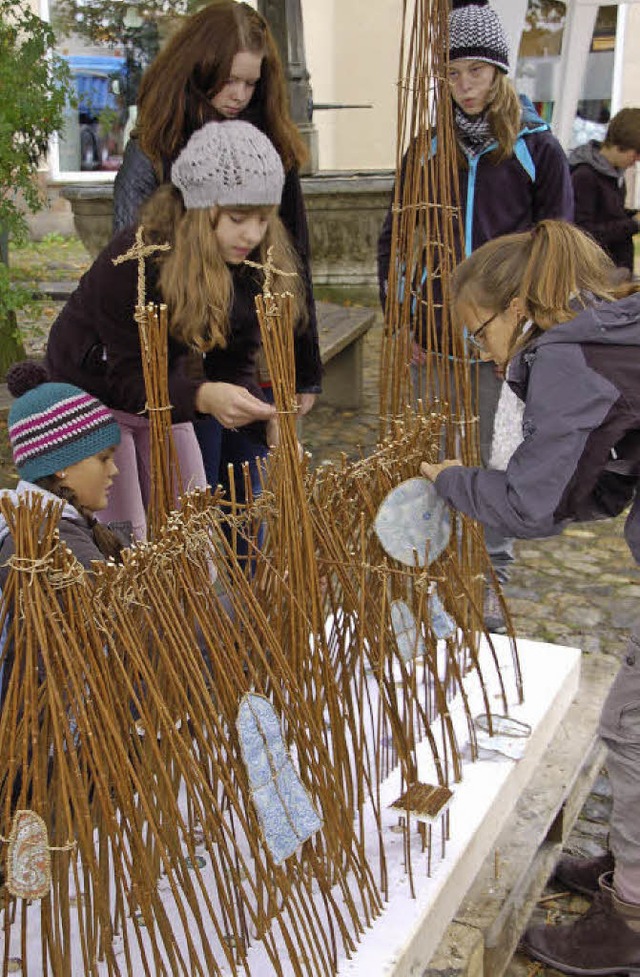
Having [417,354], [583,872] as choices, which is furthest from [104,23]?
[583,872]

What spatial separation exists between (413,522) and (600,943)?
36.0 inches

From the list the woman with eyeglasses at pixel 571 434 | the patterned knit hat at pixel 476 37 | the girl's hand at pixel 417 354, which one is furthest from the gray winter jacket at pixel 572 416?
the patterned knit hat at pixel 476 37

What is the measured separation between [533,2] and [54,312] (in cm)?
407

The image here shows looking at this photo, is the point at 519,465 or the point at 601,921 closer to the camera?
the point at 519,465

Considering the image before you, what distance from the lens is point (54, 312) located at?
22.8 ft

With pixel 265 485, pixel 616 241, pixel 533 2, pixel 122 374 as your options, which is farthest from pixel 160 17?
pixel 265 485

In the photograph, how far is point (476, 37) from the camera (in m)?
2.60

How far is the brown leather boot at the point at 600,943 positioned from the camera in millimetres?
2100

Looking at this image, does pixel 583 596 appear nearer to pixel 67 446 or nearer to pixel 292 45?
pixel 67 446

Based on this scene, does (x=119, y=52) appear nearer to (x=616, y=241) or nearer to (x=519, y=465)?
(x=616, y=241)

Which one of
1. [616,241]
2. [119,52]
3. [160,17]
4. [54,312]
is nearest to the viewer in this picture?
[616,241]

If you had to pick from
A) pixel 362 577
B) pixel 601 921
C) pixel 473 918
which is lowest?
pixel 601 921

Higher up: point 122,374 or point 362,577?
point 122,374

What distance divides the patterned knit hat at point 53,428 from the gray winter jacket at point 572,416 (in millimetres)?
728
